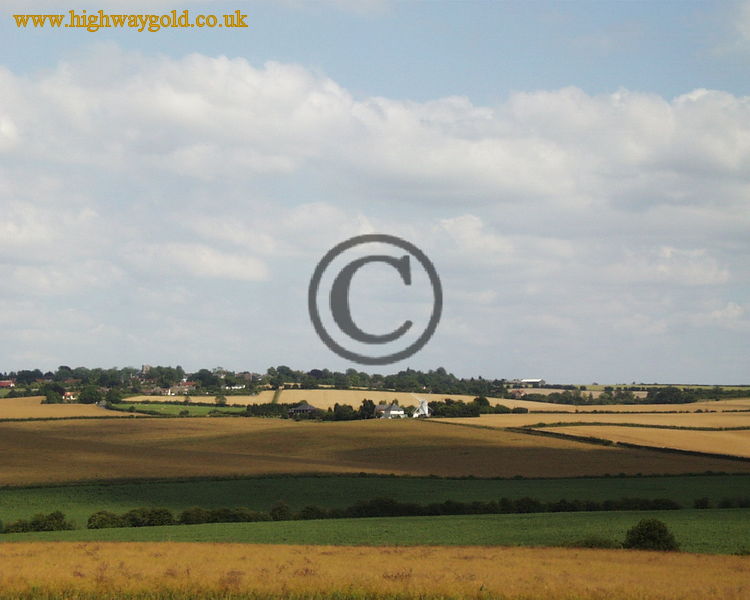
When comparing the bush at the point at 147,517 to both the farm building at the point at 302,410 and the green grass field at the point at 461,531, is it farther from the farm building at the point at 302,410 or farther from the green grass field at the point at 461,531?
the farm building at the point at 302,410

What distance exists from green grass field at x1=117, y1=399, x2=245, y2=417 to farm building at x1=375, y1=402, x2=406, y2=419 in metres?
A: 24.6

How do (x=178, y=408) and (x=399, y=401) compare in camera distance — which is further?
(x=399, y=401)

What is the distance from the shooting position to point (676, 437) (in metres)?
100

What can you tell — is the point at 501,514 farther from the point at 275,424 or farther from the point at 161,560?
the point at 275,424

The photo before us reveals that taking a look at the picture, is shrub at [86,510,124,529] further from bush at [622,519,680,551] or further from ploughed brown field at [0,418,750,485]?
bush at [622,519,680,551]

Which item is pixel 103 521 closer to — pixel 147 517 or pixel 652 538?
pixel 147 517

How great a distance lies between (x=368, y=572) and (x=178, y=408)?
13811 cm

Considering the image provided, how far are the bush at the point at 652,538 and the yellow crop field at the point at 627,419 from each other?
274 feet

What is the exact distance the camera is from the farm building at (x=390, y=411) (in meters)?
157

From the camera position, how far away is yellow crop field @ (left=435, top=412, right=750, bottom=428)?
123 m

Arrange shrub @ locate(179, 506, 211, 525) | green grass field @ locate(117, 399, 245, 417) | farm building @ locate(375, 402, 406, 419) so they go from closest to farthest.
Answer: shrub @ locate(179, 506, 211, 525) < green grass field @ locate(117, 399, 245, 417) < farm building @ locate(375, 402, 406, 419)

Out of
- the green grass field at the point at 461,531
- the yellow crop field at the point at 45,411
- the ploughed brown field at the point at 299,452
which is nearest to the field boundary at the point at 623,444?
the ploughed brown field at the point at 299,452

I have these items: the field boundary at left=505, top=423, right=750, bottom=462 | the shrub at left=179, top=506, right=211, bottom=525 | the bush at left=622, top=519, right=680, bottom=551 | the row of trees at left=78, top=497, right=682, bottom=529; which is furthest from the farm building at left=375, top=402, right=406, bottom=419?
the bush at left=622, top=519, right=680, bottom=551

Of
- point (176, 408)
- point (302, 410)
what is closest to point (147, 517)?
point (302, 410)
